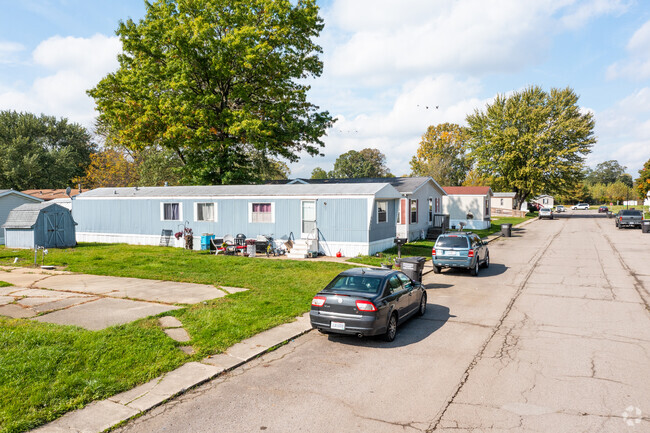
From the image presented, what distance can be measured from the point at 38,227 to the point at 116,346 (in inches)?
749

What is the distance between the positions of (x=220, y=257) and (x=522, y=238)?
25224mm

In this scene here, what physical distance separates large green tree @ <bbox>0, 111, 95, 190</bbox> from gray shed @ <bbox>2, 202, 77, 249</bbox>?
99.3 feet

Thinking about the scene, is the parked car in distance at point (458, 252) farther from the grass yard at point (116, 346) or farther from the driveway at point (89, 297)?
the driveway at point (89, 297)

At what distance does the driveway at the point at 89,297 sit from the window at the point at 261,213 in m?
9.20

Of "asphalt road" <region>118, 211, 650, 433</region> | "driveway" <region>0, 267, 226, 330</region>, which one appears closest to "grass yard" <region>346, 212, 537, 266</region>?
"asphalt road" <region>118, 211, 650, 433</region>

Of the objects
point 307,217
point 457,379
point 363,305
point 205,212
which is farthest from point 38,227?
point 457,379

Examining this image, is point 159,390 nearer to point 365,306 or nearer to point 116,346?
point 116,346

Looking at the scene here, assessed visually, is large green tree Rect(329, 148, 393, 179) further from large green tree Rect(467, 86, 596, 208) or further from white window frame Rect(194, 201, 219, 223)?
white window frame Rect(194, 201, 219, 223)

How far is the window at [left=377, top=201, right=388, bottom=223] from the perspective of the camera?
73.6ft

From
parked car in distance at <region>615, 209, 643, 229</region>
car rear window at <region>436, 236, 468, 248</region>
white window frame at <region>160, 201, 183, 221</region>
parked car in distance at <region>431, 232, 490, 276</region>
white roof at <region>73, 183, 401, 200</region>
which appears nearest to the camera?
parked car in distance at <region>431, 232, 490, 276</region>

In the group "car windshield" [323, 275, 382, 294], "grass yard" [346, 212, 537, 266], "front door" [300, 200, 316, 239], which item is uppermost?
"front door" [300, 200, 316, 239]

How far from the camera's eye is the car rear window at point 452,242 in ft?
57.1

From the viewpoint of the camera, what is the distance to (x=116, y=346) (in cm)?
821

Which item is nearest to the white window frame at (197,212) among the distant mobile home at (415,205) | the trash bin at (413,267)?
the distant mobile home at (415,205)
